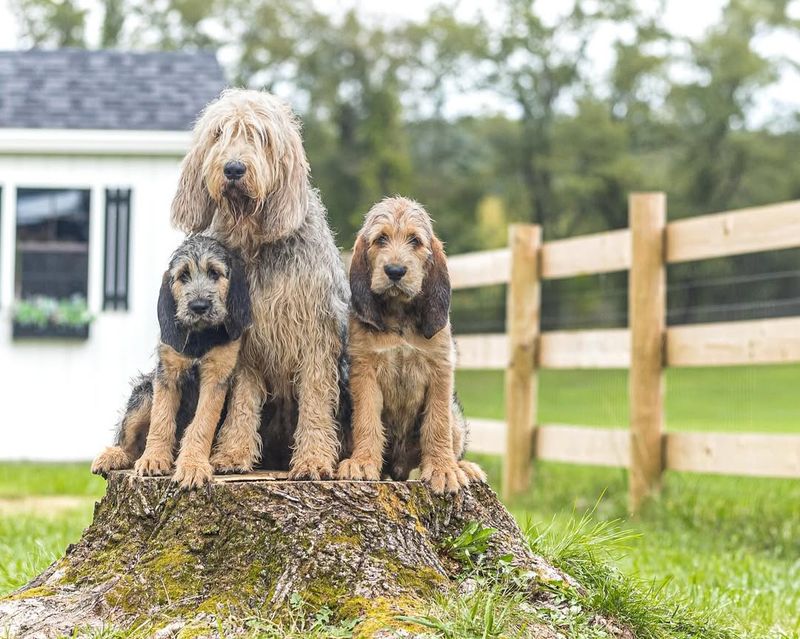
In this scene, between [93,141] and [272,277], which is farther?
[93,141]

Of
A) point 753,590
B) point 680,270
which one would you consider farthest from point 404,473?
point 680,270

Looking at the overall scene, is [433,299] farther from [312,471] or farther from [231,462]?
[231,462]

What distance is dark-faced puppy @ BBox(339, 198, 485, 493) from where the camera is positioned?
4.11 m

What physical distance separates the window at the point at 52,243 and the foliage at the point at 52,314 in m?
0.36

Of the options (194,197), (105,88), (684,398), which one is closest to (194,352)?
(194,197)

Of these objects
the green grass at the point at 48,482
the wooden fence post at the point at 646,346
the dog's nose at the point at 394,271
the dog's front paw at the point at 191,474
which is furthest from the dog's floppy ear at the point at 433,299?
the green grass at the point at 48,482

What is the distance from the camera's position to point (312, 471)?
4094 mm

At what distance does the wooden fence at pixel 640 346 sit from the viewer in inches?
316

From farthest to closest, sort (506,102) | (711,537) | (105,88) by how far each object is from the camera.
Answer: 1. (506,102)
2. (105,88)
3. (711,537)

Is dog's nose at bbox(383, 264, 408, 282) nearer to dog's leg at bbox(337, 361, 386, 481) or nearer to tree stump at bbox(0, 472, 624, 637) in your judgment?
dog's leg at bbox(337, 361, 386, 481)

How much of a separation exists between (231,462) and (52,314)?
1106 centimetres

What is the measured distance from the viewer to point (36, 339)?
48.2 ft

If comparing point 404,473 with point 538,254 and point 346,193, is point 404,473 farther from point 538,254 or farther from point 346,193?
point 346,193

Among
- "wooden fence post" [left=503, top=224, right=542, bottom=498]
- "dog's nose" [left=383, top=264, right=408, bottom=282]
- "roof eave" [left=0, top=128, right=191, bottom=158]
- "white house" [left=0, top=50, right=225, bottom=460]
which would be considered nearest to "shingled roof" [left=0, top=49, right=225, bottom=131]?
"white house" [left=0, top=50, right=225, bottom=460]
